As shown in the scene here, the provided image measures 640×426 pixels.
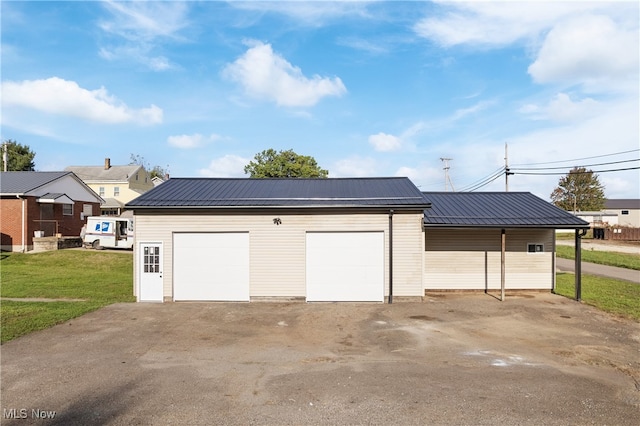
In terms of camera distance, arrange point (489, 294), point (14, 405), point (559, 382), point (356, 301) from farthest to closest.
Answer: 1. point (489, 294)
2. point (356, 301)
3. point (559, 382)
4. point (14, 405)

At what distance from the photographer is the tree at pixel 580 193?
6906 cm

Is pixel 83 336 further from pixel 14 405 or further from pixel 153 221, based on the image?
pixel 153 221

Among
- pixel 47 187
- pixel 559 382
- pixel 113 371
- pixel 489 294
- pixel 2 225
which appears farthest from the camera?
pixel 47 187

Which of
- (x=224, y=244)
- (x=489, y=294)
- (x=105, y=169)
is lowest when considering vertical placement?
(x=489, y=294)

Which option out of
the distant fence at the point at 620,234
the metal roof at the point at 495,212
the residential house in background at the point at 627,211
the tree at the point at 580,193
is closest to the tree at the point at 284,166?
the metal roof at the point at 495,212

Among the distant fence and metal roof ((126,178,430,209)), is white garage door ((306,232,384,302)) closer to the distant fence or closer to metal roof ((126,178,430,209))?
metal roof ((126,178,430,209))

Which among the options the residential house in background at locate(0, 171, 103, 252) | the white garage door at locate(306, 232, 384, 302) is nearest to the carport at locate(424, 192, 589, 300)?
the white garage door at locate(306, 232, 384, 302)

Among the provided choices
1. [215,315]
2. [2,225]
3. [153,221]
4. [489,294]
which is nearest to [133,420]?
[215,315]

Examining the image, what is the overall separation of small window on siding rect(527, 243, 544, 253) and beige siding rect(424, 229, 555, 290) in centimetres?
17

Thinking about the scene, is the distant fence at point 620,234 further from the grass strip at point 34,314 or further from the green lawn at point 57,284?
the grass strip at point 34,314

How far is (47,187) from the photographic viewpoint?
27.9 meters

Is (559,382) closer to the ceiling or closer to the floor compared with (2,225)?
closer to the floor

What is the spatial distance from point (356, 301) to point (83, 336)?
8.41 meters

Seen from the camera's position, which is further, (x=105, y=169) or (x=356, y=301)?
(x=105, y=169)
